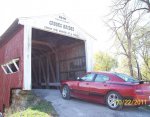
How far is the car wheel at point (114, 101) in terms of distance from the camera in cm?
818

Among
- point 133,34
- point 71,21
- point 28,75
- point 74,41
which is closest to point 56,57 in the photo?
point 74,41

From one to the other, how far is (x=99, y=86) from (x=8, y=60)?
716cm

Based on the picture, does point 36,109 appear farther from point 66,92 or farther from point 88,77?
point 88,77

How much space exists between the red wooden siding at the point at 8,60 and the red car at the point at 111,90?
282 centimetres

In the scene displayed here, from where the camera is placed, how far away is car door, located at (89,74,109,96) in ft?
28.9

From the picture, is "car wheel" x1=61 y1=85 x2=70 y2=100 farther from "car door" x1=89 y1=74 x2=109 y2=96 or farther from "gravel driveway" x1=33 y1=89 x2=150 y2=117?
"car door" x1=89 y1=74 x2=109 y2=96

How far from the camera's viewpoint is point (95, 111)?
27.2 ft

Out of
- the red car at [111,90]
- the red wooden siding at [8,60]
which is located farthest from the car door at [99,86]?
the red wooden siding at [8,60]

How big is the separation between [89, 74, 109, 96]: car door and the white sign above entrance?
4256mm

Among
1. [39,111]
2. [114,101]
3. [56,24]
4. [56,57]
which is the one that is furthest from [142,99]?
[56,57]

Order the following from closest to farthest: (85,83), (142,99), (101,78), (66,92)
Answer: (142,99)
(101,78)
(85,83)
(66,92)

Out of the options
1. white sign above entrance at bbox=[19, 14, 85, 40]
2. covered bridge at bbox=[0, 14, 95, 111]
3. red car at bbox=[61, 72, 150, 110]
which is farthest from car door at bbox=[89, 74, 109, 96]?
white sign above entrance at bbox=[19, 14, 85, 40]

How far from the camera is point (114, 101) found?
8.40 metres

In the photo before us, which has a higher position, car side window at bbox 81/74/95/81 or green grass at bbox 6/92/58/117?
car side window at bbox 81/74/95/81
